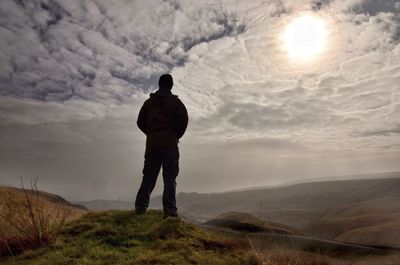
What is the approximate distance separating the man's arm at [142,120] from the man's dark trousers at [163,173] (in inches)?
26.1

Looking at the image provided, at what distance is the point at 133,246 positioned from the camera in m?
5.62

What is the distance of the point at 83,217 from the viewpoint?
7371mm

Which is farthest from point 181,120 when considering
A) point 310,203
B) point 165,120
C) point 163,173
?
point 310,203

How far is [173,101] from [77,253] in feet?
13.4

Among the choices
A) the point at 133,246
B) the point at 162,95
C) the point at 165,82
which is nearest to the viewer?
the point at 133,246

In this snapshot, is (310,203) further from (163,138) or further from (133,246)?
(133,246)

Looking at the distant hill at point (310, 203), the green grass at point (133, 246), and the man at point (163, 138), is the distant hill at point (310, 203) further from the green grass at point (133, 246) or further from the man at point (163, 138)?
the green grass at point (133, 246)

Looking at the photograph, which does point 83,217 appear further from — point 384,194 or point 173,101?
point 384,194

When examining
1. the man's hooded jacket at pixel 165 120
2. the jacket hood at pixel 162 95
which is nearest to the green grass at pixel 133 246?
the man's hooded jacket at pixel 165 120

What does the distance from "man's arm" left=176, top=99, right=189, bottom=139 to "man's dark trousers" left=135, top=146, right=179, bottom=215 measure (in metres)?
0.38

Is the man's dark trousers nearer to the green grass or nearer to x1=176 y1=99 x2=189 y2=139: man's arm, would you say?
x1=176 y1=99 x2=189 y2=139: man's arm

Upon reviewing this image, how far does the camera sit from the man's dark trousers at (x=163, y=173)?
772cm

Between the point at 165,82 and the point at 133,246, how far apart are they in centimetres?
411

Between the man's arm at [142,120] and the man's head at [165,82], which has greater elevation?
the man's head at [165,82]
